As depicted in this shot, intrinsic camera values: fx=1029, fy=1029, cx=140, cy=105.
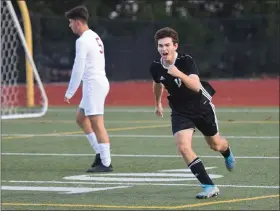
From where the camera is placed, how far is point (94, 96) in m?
13.5

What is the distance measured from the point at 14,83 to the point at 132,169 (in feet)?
42.8

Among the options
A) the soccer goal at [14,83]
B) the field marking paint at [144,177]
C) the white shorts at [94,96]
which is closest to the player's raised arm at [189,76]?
the field marking paint at [144,177]

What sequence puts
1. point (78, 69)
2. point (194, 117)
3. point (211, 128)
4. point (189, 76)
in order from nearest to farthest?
point (189, 76), point (194, 117), point (211, 128), point (78, 69)

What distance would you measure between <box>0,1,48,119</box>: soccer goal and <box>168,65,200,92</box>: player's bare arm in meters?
12.1

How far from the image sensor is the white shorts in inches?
530

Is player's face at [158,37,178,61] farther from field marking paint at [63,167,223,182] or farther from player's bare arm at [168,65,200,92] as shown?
field marking paint at [63,167,223,182]

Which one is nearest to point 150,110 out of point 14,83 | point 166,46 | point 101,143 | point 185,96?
point 14,83

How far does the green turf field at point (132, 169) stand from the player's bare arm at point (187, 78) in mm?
1224

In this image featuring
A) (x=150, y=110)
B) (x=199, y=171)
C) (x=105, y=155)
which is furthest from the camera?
(x=150, y=110)

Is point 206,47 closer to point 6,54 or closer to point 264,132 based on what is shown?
point 6,54

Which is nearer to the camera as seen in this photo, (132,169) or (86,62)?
(86,62)

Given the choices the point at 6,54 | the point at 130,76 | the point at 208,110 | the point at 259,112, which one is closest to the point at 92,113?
the point at 208,110

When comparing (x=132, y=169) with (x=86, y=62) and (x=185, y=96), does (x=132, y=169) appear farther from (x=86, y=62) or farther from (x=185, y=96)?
(x=185, y=96)

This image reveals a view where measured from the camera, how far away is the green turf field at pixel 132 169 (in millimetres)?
10961
